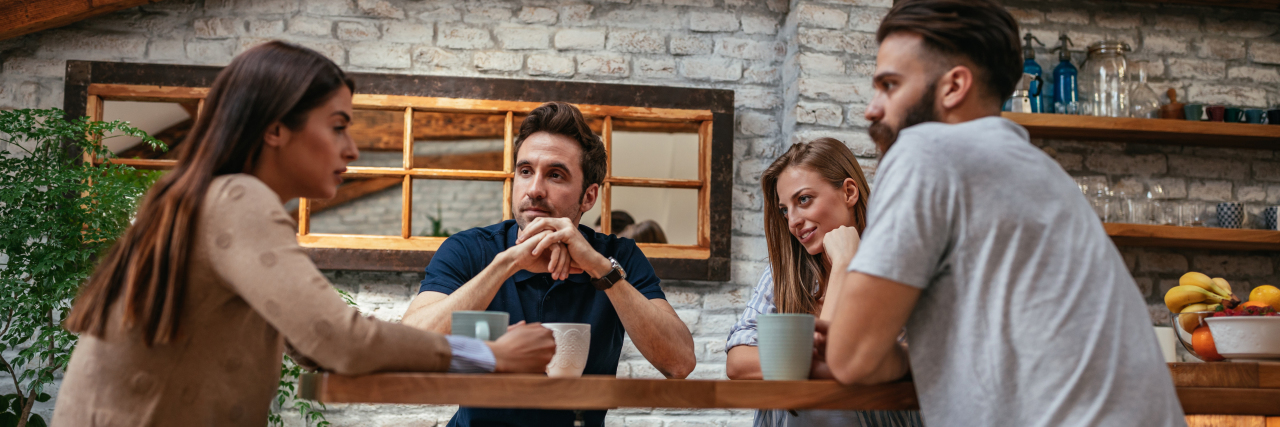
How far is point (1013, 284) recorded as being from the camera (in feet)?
3.00

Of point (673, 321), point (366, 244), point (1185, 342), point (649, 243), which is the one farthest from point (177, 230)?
point (649, 243)

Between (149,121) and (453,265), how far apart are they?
84.9 inches

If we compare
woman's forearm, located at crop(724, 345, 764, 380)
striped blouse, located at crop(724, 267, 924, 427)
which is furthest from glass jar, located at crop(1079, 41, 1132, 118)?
woman's forearm, located at crop(724, 345, 764, 380)

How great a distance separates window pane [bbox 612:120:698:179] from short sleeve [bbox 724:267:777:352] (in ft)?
5.14

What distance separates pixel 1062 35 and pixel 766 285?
7.69ft

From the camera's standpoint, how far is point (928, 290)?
979 millimetres

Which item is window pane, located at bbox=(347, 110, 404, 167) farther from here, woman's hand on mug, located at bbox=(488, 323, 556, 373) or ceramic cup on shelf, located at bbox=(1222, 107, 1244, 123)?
woman's hand on mug, located at bbox=(488, 323, 556, 373)

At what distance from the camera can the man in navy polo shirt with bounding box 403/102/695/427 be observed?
1.70 meters

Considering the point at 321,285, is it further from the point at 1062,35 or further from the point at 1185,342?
the point at 1062,35

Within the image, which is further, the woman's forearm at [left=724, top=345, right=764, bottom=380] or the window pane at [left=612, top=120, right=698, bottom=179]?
the window pane at [left=612, top=120, right=698, bottom=179]

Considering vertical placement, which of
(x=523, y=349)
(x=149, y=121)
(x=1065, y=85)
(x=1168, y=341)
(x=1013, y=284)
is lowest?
(x=1168, y=341)

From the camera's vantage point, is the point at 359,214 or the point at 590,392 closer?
the point at 590,392

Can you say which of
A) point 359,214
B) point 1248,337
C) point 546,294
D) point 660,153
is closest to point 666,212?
point 660,153

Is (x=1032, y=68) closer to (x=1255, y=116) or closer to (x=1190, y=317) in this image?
(x=1255, y=116)
